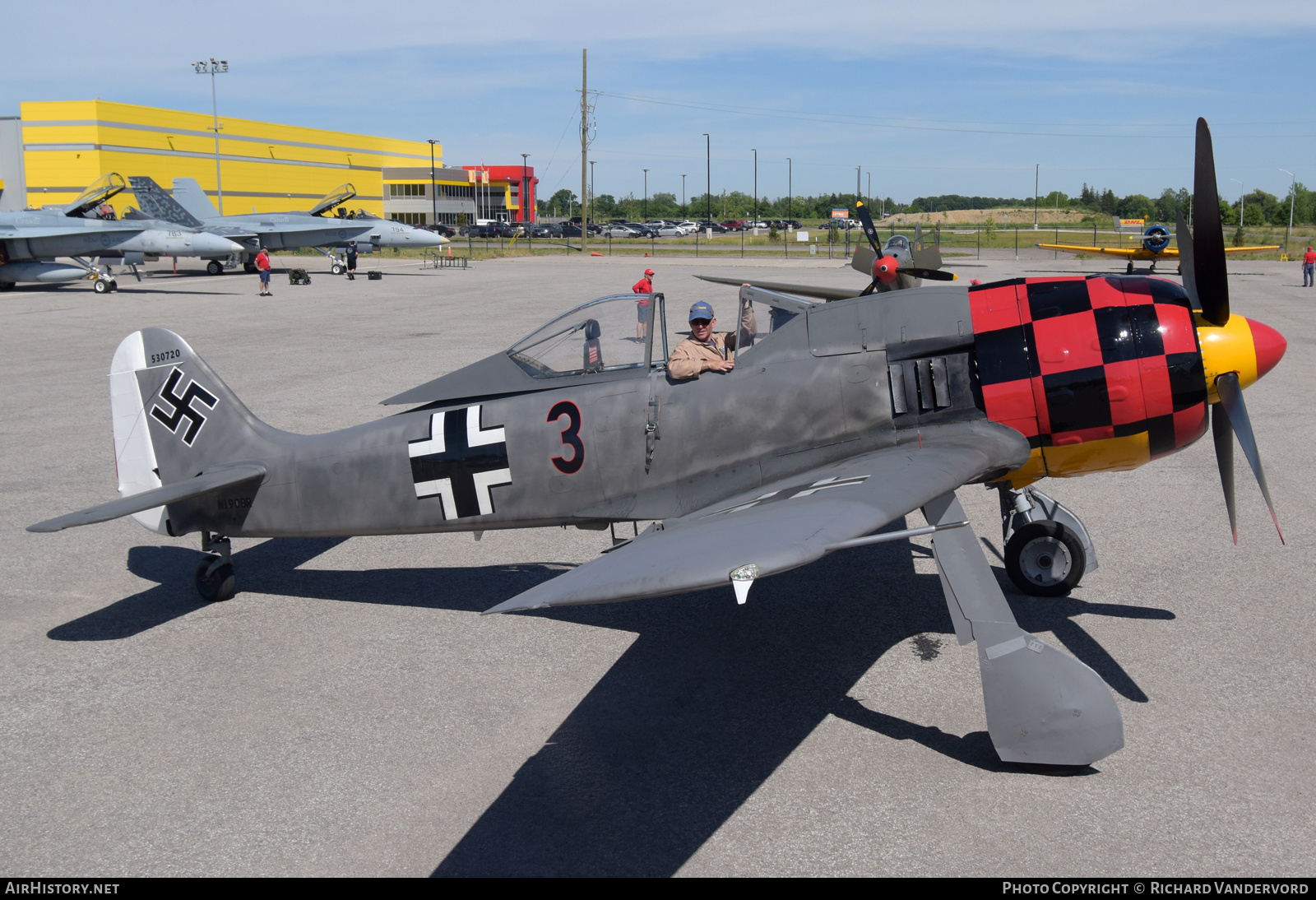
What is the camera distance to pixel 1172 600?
715 cm

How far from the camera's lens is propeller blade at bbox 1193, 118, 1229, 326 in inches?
236

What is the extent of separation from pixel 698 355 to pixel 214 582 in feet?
13.8

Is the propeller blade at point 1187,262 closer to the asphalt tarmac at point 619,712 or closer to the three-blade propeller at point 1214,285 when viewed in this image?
the three-blade propeller at point 1214,285

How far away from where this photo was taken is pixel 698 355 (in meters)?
6.67

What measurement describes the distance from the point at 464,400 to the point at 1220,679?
211 inches

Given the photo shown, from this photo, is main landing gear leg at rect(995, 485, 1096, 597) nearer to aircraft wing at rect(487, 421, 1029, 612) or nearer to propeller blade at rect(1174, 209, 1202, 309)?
aircraft wing at rect(487, 421, 1029, 612)

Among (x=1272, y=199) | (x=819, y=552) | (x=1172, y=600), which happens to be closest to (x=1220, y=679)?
(x=1172, y=600)

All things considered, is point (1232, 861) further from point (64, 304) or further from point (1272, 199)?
point (1272, 199)

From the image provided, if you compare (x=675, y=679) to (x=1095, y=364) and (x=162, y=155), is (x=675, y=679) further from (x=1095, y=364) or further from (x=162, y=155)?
(x=162, y=155)

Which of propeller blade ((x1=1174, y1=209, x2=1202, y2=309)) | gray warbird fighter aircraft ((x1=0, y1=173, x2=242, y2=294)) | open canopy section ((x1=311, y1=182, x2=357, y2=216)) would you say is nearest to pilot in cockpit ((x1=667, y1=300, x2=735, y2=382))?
propeller blade ((x1=1174, y1=209, x2=1202, y2=309))

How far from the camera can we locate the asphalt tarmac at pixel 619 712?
438 cm

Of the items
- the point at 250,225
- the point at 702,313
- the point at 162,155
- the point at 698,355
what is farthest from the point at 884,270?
the point at 162,155

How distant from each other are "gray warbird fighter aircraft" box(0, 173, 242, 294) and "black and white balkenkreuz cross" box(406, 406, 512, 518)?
117ft

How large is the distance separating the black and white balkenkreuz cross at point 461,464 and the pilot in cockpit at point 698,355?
1354mm
